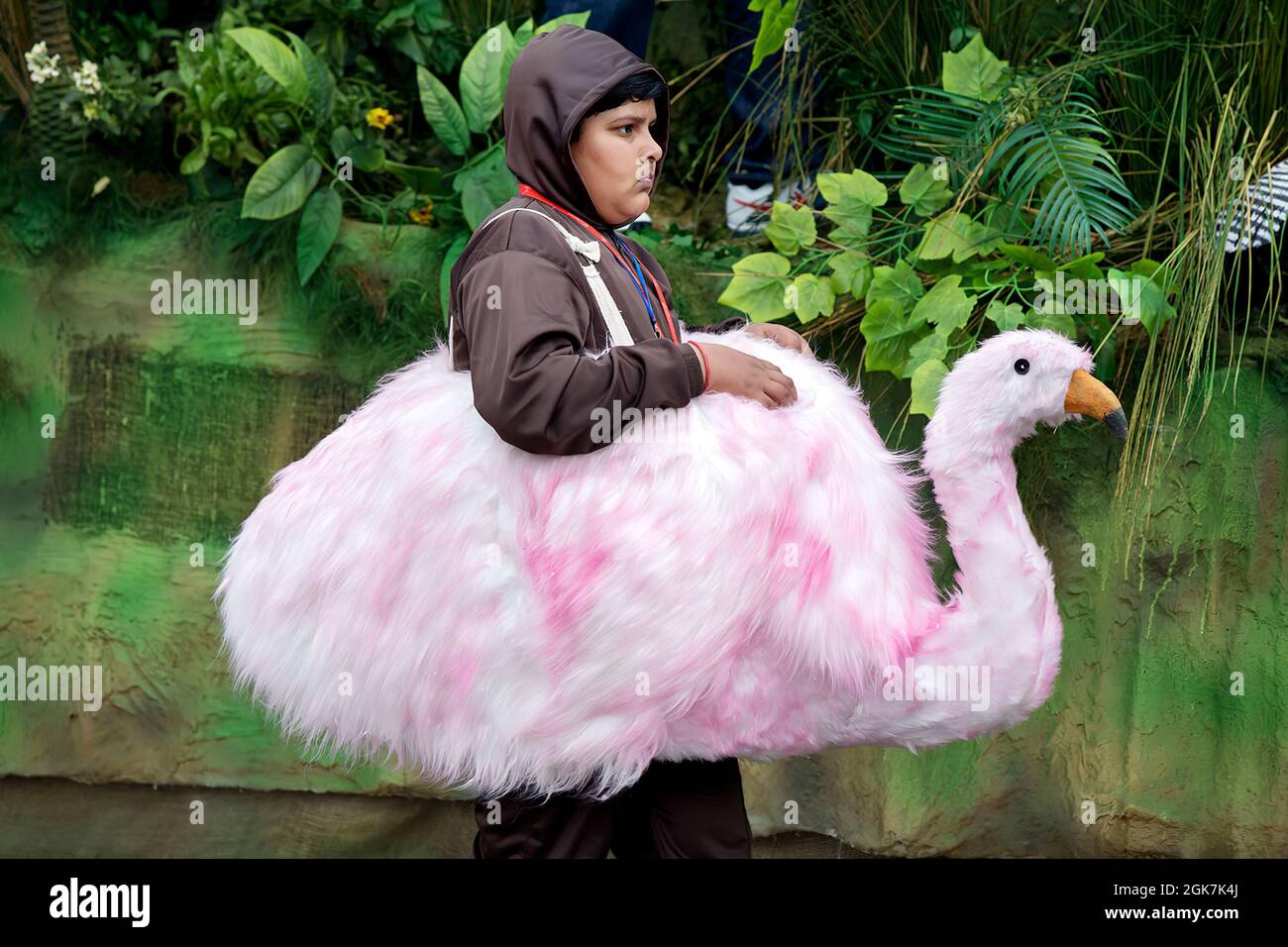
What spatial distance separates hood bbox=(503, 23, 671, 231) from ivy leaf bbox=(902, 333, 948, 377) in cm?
82

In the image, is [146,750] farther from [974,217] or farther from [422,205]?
[974,217]

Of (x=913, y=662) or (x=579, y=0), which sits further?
(x=579, y=0)

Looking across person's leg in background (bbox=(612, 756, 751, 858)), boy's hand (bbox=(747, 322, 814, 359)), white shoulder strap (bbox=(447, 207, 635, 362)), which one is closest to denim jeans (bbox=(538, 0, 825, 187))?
boy's hand (bbox=(747, 322, 814, 359))

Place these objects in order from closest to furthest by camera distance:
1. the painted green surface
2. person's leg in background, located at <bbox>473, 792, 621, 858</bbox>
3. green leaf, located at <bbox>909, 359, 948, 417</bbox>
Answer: person's leg in background, located at <bbox>473, 792, 621, 858</bbox> → green leaf, located at <bbox>909, 359, 948, 417</bbox> → the painted green surface

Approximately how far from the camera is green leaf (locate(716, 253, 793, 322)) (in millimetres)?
2492

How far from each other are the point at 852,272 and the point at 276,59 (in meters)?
1.20

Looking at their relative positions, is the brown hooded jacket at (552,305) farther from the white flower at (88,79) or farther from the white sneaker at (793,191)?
the white flower at (88,79)

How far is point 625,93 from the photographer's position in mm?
1717

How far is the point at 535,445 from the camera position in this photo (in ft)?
5.14

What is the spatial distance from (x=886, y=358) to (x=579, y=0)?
1.02 meters

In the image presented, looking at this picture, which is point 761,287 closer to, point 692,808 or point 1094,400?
point 1094,400

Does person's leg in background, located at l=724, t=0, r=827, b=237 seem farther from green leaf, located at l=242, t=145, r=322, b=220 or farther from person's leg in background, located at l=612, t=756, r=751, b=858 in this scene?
person's leg in background, located at l=612, t=756, r=751, b=858

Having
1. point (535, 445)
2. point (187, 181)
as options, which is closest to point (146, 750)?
point (187, 181)
